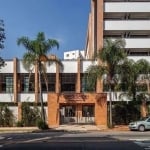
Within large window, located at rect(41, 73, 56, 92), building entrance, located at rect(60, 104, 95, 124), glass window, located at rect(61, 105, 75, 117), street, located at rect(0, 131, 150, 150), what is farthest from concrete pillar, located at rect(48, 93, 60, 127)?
street, located at rect(0, 131, 150, 150)

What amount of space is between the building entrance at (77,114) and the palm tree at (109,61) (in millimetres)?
7577

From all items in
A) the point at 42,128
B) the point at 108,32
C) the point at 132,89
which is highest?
the point at 108,32

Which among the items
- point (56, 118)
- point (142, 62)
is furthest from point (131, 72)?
point (56, 118)

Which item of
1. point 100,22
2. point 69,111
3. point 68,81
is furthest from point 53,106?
point 100,22

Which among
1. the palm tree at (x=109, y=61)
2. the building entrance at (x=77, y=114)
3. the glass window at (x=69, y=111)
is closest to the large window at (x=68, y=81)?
the glass window at (x=69, y=111)

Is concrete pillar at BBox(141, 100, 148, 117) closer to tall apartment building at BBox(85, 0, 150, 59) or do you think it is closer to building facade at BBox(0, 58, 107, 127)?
building facade at BBox(0, 58, 107, 127)

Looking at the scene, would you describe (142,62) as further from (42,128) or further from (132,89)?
(42,128)

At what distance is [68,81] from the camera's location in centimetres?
6297

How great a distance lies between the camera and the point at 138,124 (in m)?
47.8

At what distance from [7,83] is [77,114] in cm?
982

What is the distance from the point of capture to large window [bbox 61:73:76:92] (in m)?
A: 62.8

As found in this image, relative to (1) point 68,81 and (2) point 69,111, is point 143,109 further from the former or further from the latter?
(1) point 68,81

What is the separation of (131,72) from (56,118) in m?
10.3

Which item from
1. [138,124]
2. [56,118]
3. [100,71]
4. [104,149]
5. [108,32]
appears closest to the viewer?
[104,149]
